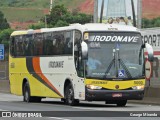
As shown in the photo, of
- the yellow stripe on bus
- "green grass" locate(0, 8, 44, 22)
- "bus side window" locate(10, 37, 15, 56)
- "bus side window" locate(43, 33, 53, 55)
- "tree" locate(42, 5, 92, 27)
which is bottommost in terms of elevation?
"green grass" locate(0, 8, 44, 22)

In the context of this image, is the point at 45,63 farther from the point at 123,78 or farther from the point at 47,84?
the point at 123,78

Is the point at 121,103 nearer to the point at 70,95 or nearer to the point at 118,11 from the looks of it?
the point at 70,95

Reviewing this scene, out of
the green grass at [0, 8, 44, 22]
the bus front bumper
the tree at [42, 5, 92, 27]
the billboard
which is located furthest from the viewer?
the green grass at [0, 8, 44, 22]

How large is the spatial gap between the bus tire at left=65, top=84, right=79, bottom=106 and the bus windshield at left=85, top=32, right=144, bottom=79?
65.3 inches

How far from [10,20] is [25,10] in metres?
10.8

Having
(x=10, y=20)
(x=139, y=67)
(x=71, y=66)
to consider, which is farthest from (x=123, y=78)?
(x=10, y=20)

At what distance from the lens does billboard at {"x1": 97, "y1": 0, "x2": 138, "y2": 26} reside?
45.7 metres

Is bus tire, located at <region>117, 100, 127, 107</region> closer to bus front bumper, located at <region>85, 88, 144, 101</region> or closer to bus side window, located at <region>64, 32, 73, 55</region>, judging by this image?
bus front bumper, located at <region>85, 88, 144, 101</region>

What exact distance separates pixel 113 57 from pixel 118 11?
20903 mm

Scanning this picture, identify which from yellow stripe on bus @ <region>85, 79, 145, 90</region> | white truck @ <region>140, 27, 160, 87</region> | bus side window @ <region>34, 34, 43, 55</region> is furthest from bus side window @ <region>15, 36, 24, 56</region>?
yellow stripe on bus @ <region>85, 79, 145, 90</region>

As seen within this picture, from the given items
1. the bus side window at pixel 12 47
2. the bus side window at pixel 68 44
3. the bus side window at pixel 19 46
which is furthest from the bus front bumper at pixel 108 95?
the bus side window at pixel 12 47

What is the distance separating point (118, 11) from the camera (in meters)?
46.5

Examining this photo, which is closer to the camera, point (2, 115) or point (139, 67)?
point (2, 115)

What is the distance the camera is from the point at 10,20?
174500mm
